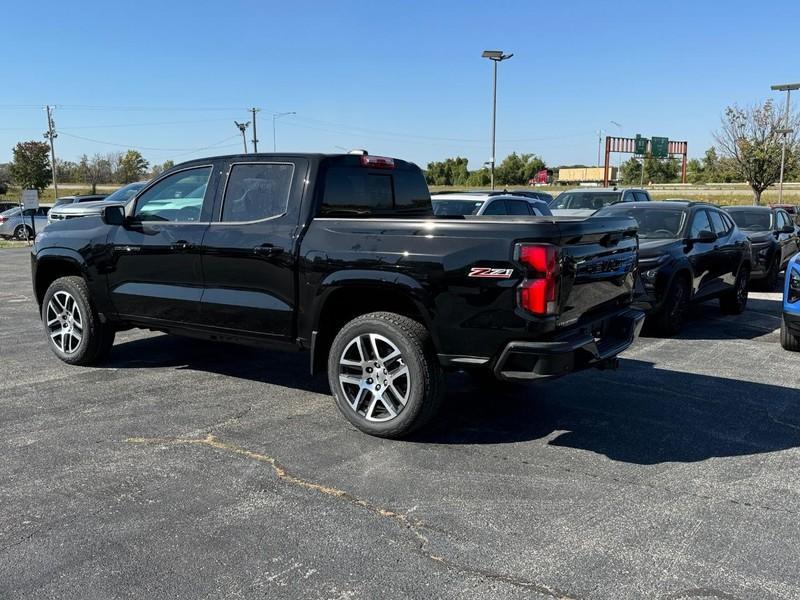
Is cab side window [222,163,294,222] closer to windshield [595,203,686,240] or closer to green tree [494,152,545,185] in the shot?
windshield [595,203,686,240]

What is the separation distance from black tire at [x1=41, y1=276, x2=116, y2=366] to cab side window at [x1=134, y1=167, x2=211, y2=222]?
1021 mm

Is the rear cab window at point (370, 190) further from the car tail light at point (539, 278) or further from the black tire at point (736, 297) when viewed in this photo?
the black tire at point (736, 297)

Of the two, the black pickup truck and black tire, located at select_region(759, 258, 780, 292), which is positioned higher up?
the black pickup truck

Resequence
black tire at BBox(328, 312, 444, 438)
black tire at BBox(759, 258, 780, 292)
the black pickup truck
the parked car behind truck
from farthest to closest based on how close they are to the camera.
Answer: black tire at BBox(759, 258, 780, 292) → the parked car behind truck → black tire at BBox(328, 312, 444, 438) → the black pickup truck

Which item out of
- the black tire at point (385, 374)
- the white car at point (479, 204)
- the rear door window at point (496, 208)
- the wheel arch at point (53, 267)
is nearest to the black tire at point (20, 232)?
the white car at point (479, 204)

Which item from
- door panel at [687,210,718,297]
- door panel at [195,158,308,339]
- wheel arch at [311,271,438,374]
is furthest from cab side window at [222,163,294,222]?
door panel at [687,210,718,297]

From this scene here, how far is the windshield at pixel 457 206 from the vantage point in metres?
12.5

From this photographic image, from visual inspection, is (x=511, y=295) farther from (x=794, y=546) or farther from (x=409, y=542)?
(x=794, y=546)

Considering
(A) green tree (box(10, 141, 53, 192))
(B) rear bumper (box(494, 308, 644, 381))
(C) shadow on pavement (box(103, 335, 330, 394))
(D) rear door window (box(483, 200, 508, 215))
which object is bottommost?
(C) shadow on pavement (box(103, 335, 330, 394))

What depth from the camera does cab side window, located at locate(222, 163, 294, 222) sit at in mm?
5270

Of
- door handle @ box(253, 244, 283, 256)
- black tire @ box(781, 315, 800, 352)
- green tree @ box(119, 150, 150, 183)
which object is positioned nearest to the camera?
door handle @ box(253, 244, 283, 256)

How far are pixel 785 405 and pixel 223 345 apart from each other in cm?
540

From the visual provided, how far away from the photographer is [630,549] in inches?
129

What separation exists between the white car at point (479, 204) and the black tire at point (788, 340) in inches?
220
